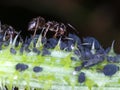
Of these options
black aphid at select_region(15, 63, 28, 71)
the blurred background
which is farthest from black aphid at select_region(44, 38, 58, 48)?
the blurred background

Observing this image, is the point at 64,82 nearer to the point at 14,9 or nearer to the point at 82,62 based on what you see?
the point at 82,62

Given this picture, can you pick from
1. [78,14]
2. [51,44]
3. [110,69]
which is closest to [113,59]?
[110,69]

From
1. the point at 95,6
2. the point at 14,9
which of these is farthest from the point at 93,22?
the point at 14,9

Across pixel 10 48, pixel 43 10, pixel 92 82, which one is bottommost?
pixel 92 82

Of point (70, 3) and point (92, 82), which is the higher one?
point (70, 3)

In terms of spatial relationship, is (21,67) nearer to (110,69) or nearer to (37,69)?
(37,69)

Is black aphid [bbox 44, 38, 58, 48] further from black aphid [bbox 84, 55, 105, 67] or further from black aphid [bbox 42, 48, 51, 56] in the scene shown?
black aphid [bbox 84, 55, 105, 67]
